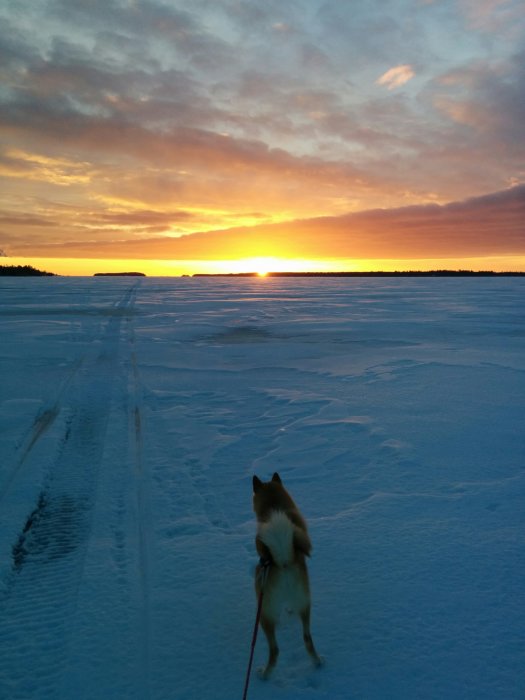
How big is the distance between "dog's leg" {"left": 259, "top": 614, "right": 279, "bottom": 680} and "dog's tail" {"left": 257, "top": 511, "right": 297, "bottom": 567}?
0.36 m

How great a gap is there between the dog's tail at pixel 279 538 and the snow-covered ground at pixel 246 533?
0.76m

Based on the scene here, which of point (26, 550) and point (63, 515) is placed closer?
point (26, 550)

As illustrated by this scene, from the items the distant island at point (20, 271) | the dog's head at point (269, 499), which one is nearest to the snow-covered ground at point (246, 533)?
the dog's head at point (269, 499)

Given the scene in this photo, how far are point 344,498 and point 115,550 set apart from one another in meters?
1.93

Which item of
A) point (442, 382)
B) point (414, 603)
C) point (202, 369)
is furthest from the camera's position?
point (202, 369)

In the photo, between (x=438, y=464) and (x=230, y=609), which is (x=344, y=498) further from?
(x=230, y=609)

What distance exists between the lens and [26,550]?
10.6 ft

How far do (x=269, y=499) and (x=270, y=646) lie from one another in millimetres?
694

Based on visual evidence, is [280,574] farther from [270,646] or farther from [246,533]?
[246,533]

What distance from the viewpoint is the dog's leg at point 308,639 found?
7.02 ft

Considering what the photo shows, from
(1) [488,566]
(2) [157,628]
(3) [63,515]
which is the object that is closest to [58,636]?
(2) [157,628]

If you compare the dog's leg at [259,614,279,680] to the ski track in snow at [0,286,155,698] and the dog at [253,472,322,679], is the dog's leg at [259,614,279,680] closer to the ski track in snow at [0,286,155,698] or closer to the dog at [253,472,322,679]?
the dog at [253,472,322,679]

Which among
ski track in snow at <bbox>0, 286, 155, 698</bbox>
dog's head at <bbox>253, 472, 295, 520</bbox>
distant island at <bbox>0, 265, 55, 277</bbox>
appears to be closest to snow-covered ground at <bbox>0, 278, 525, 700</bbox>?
ski track in snow at <bbox>0, 286, 155, 698</bbox>

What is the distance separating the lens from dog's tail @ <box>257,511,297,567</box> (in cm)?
196
